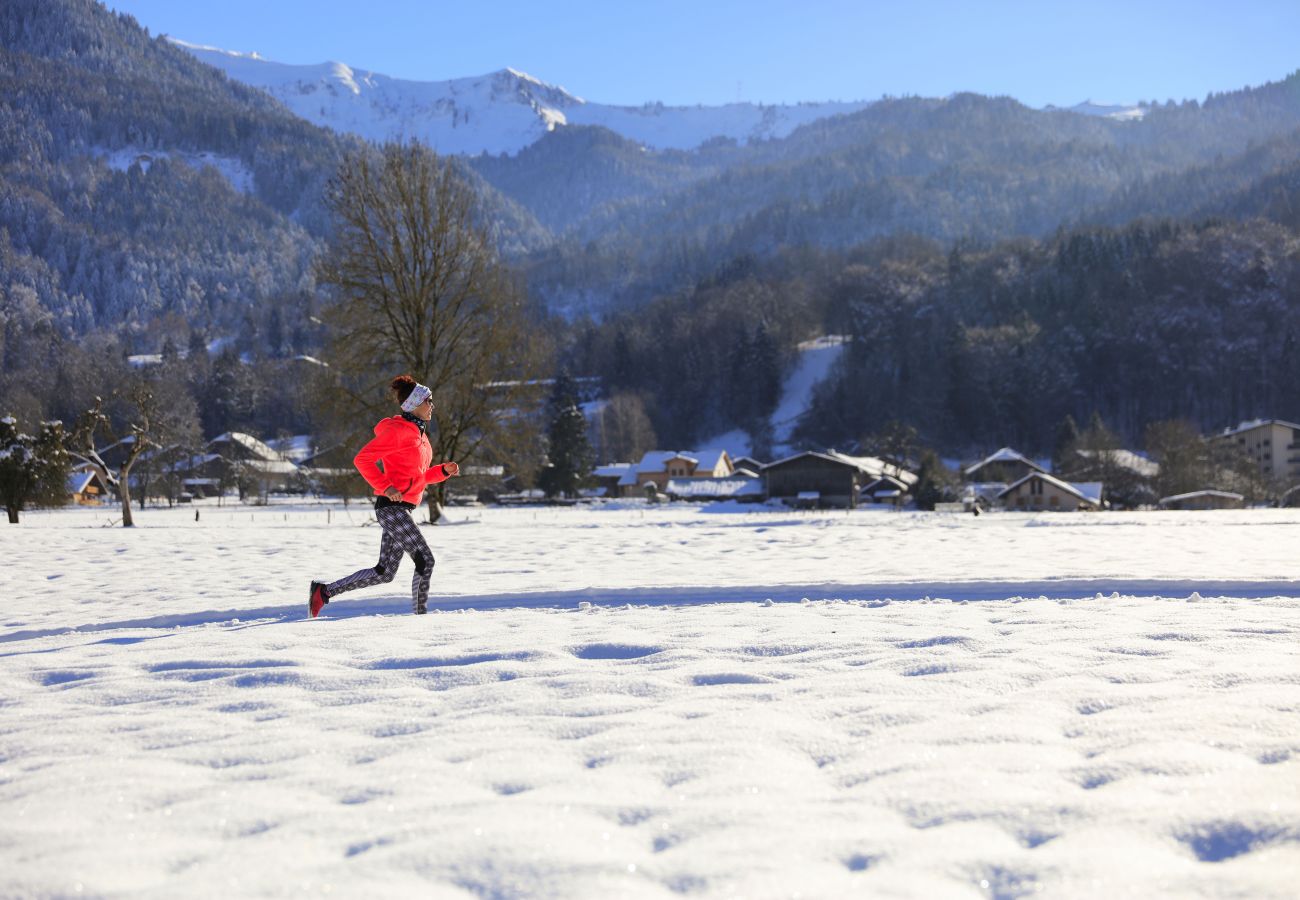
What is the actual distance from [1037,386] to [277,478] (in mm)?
80792

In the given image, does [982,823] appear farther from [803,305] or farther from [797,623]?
[803,305]

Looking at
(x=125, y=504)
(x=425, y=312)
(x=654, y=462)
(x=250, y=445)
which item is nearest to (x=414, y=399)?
(x=425, y=312)

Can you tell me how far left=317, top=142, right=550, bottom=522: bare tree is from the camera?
24.1m

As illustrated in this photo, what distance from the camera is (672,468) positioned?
280 ft

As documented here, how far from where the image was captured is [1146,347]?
4166 inches

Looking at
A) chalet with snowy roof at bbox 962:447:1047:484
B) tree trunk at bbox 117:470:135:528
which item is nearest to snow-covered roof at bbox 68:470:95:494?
tree trunk at bbox 117:470:135:528

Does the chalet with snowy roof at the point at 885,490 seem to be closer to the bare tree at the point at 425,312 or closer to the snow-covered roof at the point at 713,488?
the snow-covered roof at the point at 713,488

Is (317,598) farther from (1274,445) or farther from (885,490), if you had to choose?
(1274,445)

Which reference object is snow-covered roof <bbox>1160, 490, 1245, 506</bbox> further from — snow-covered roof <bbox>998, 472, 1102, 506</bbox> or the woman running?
the woman running

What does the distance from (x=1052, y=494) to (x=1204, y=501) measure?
9771 mm

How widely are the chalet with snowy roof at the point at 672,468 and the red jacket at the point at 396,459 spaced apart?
74585mm

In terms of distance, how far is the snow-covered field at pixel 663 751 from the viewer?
238cm

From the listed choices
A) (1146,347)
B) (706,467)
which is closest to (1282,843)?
(706,467)

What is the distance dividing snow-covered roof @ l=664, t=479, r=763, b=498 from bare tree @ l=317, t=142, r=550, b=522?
50253 millimetres
